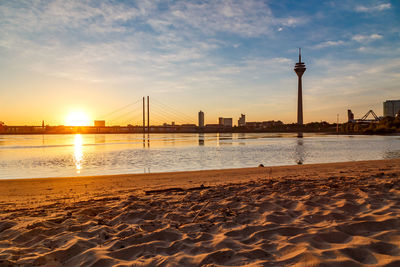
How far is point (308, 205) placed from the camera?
192 inches

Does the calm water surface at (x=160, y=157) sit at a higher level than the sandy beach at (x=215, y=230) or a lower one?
lower

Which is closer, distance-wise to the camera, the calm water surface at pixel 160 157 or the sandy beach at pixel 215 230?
the sandy beach at pixel 215 230

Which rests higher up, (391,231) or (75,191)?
(391,231)

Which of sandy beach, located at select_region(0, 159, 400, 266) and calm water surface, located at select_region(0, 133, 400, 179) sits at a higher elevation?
sandy beach, located at select_region(0, 159, 400, 266)

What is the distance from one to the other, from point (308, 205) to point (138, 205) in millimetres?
3159

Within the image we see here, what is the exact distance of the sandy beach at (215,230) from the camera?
296 centimetres

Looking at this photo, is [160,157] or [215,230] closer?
[215,230]

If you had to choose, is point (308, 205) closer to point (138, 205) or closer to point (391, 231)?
point (391, 231)

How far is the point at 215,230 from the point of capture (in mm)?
3863

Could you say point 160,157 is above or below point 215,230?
below

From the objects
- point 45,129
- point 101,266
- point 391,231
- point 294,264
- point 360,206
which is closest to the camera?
point 294,264

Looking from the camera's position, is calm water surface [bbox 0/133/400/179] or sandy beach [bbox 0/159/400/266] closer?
sandy beach [bbox 0/159/400/266]

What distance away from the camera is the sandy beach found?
2963mm

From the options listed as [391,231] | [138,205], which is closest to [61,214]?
[138,205]
